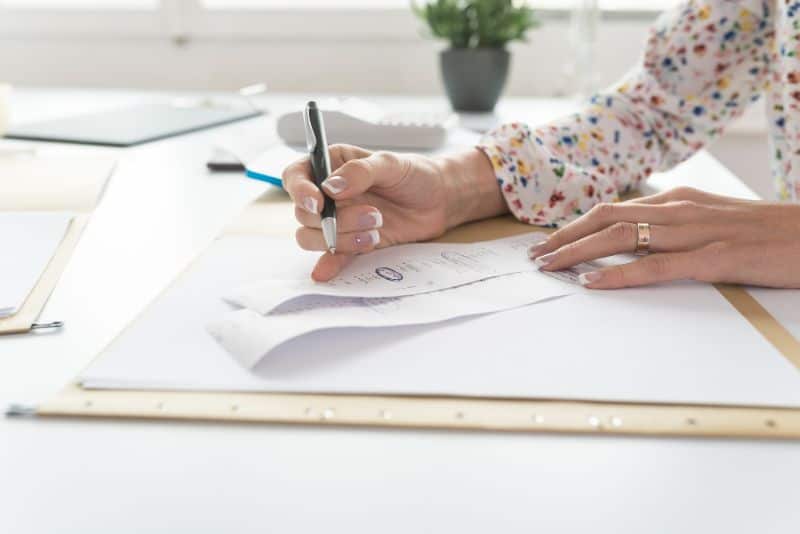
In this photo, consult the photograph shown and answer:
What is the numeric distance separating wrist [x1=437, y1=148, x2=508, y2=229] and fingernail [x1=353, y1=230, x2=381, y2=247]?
0.15m

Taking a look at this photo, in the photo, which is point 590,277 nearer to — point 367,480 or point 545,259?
point 545,259

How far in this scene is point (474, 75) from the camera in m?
1.46

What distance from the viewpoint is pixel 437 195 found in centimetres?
80

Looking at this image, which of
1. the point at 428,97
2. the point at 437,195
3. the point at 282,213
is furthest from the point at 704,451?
the point at 428,97

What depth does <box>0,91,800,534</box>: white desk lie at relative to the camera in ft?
1.18

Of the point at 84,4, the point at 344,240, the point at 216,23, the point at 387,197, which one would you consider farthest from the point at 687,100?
the point at 84,4

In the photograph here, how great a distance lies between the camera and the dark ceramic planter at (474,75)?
145 centimetres

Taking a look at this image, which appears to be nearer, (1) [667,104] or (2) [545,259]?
(2) [545,259]

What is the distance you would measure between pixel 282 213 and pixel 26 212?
0.79 feet

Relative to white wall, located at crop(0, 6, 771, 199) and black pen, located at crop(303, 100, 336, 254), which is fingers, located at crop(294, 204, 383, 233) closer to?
black pen, located at crop(303, 100, 336, 254)

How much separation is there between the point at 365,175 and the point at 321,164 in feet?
0.12

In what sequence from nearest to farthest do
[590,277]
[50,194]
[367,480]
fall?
[367,480], [590,277], [50,194]

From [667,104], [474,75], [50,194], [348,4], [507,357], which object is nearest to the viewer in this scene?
[507,357]

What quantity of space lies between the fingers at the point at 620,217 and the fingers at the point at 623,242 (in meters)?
0.01
